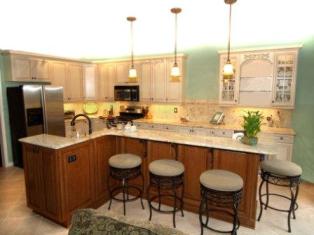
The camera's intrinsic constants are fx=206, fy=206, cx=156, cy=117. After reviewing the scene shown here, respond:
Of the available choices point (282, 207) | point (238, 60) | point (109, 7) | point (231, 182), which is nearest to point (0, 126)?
point (109, 7)

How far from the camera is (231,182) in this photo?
87.8 inches

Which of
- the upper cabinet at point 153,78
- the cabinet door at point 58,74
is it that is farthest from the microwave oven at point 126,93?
the cabinet door at point 58,74

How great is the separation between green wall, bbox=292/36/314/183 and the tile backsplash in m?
0.21

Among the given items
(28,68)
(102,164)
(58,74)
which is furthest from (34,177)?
(58,74)

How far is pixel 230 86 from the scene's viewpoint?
179 inches

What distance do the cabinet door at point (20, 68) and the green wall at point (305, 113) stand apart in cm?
581

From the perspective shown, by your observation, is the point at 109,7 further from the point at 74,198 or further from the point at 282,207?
the point at 282,207

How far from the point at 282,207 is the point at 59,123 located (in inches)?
193

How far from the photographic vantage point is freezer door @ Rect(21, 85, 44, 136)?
14.5ft

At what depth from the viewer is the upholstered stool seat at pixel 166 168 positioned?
250 cm

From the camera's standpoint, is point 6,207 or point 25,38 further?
point 25,38

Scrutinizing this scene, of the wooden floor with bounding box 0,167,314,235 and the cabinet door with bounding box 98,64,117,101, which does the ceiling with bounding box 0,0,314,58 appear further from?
the wooden floor with bounding box 0,167,314,235

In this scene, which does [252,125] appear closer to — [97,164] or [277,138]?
[277,138]

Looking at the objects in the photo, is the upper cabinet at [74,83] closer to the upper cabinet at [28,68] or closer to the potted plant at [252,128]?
the upper cabinet at [28,68]
